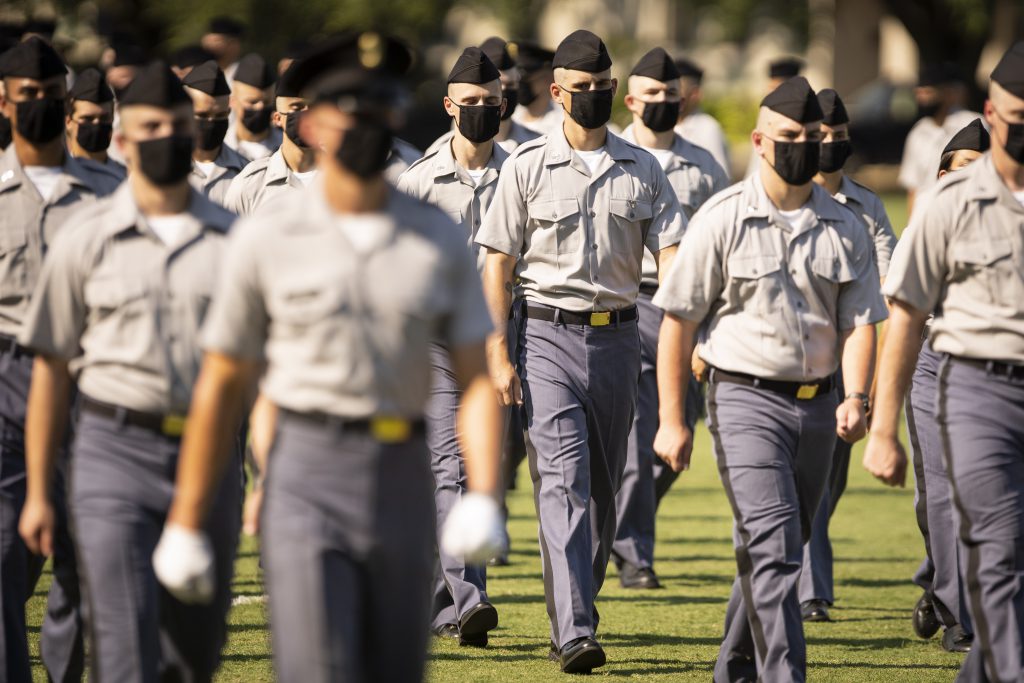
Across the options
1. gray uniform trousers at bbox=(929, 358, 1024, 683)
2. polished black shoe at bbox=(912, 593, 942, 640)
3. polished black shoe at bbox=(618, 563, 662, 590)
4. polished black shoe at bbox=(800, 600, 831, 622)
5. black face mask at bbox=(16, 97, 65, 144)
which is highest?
black face mask at bbox=(16, 97, 65, 144)

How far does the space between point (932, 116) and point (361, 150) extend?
1501 centimetres

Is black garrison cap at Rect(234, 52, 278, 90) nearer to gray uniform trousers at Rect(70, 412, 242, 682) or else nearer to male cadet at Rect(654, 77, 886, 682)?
male cadet at Rect(654, 77, 886, 682)

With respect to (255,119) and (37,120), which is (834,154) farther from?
(37,120)

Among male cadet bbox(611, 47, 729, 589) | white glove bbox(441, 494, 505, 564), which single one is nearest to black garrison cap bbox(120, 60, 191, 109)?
white glove bbox(441, 494, 505, 564)

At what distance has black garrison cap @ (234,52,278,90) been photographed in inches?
453

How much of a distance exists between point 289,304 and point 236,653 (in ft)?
12.5

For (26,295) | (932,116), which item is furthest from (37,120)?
(932,116)

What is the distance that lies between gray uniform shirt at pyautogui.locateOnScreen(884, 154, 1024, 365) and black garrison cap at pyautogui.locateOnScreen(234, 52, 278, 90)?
6285mm

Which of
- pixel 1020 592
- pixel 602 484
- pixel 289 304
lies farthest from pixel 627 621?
pixel 289 304

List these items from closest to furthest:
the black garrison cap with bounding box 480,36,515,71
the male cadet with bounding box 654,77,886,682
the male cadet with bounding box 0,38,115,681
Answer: the male cadet with bounding box 0,38,115,681
the male cadet with bounding box 654,77,886,682
the black garrison cap with bounding box 480,36,515,71

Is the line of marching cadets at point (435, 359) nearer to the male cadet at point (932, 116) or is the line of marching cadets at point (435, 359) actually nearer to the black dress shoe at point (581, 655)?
the black dress shoe at point (581, 655)

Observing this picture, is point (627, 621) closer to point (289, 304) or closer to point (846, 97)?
point (289, 304)

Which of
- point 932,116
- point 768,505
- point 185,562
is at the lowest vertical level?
point 932,116

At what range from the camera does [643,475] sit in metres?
10.2
